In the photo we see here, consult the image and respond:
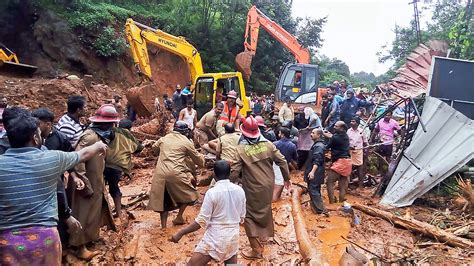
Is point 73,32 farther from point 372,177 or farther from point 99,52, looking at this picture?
point 372,177

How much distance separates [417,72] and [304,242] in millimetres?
5765

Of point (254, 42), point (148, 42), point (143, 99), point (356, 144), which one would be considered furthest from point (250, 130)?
point (254, 42)

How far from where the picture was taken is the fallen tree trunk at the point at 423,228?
18.2 feet

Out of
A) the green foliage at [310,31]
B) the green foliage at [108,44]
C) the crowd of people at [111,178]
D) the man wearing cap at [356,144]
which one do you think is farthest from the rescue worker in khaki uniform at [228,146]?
the green foliage at [310,31]

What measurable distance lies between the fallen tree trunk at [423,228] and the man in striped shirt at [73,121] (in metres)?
4.86

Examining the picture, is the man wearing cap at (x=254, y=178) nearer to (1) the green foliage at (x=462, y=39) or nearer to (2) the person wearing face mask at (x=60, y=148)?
(2) the person wearing face mask at (x=60, y=148)

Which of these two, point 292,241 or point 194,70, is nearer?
point 292,241

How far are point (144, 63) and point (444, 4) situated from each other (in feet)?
72.3

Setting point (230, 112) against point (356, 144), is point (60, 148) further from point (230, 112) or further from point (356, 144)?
point (356, 144)

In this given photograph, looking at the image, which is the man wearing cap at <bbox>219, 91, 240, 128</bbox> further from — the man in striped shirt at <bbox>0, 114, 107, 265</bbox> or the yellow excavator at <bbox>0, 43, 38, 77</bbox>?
the yellow excavator at <bbox>0, 43, 38, 77</bbox>

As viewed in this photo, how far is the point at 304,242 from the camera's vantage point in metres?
5.06

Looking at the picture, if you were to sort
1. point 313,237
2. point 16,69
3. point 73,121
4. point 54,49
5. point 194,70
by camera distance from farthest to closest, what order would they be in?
point 54,49 < point 16,69 < point 194,70 < point 313,237 < point 73,121

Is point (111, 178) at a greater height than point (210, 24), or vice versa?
point (210, 24)

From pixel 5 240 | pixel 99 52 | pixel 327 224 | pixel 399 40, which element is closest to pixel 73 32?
pixel 99 52
